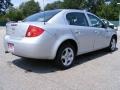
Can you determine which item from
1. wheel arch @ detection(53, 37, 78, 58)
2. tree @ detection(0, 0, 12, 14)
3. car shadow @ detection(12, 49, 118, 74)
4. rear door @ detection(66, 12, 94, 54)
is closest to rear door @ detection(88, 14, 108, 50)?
rear door @ detection(66, 12, 94, 54)

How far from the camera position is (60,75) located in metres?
5.73

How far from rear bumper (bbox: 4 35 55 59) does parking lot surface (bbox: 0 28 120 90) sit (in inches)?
18.5

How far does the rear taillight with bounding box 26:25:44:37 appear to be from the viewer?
5.71 meters

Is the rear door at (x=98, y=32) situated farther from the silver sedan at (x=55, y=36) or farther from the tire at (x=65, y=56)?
the tire at (x=65, y=56)

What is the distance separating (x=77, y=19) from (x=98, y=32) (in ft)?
3.50

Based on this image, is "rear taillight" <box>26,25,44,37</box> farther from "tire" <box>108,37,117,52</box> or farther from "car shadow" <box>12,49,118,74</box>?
"tire" <box>108,37,117,52</box>

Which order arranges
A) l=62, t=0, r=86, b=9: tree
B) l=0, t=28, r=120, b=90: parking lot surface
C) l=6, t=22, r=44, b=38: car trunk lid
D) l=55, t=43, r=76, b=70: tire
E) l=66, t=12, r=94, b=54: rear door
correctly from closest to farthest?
l=0, t=28, r=120, b=90: parking lot surface
l=6, t=22, r=44, b=38: car trunk lid
l=55, t=43, r=76, b=70: tire
l=66, t=12, r=94, b=54: rear door
l=62, t=0, r=86, b=9: tree

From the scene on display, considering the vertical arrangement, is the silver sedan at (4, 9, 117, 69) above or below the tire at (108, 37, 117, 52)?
above

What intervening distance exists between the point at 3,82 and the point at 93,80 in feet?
6.55

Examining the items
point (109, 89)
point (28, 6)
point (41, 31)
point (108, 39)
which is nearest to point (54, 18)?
point (41, 31)

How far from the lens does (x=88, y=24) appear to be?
285 inches

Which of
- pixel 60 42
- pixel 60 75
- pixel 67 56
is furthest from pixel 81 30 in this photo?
pixel 60 75

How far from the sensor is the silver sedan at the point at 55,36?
5.73m

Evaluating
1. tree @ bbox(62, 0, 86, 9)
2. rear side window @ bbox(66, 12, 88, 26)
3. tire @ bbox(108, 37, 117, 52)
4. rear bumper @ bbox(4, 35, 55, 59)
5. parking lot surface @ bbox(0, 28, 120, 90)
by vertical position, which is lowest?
parking lot surface @ bbox(0, 28, 120, 90)
